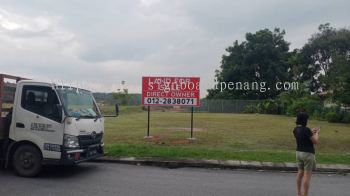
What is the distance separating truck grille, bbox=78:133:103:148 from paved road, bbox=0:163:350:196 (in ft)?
2.27

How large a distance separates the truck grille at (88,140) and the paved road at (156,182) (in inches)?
27.2

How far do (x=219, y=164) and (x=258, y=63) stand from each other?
47685mm

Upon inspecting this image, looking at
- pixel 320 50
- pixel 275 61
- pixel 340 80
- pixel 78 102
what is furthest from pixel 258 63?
pixel 78 102

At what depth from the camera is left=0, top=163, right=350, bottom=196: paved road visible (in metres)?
7.34

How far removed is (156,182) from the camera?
27.2ft

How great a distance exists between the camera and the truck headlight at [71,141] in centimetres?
830

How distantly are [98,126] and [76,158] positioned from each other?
1.13 m

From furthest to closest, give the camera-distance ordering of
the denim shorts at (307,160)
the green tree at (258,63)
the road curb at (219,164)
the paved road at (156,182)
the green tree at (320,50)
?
the green tree at (258,63), the green tree at (320,50), the road curb at (219,164), the paved road at (156,182), the denim shorts at (307,160)

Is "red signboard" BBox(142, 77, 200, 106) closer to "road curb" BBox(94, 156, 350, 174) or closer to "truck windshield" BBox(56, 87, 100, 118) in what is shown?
"road curb" BBox(94, 156, 350, 174)

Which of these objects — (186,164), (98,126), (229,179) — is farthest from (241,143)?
(98,126)

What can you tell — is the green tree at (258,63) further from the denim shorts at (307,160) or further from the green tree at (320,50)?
the denim shorts at (307,160)

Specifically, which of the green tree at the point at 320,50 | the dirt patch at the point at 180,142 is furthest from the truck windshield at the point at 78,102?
the green tree at the point at 320,50

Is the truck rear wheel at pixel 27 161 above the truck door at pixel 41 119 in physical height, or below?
below

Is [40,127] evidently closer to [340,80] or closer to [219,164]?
[219,164]
